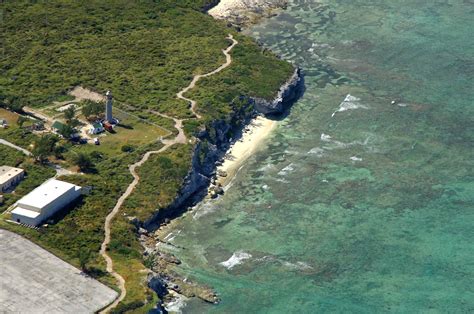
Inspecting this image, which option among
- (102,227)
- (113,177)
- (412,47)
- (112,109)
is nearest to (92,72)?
(112,109)

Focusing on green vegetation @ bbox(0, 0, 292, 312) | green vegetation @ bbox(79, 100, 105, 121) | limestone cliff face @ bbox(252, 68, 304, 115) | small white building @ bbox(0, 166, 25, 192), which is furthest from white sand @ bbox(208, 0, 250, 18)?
small white building @ bbox(0, 166, 25, 192)

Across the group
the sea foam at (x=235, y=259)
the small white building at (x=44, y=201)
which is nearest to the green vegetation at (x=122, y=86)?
the small white building at (x=44, y=201)

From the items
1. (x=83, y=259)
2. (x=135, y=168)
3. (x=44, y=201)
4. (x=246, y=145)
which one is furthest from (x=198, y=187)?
(x=83, y=259)

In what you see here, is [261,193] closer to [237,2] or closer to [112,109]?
[112,109]

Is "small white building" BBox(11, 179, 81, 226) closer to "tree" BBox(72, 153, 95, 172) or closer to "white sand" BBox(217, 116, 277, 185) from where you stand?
"tree" BBox(72, 153, 95, 172)

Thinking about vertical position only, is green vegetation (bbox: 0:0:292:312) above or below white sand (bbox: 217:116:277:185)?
above

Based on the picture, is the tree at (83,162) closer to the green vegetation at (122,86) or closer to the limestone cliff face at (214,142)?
the green vegetation at (122,86)

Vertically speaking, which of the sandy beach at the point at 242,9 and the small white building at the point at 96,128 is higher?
the small white building at the point at 96,128
